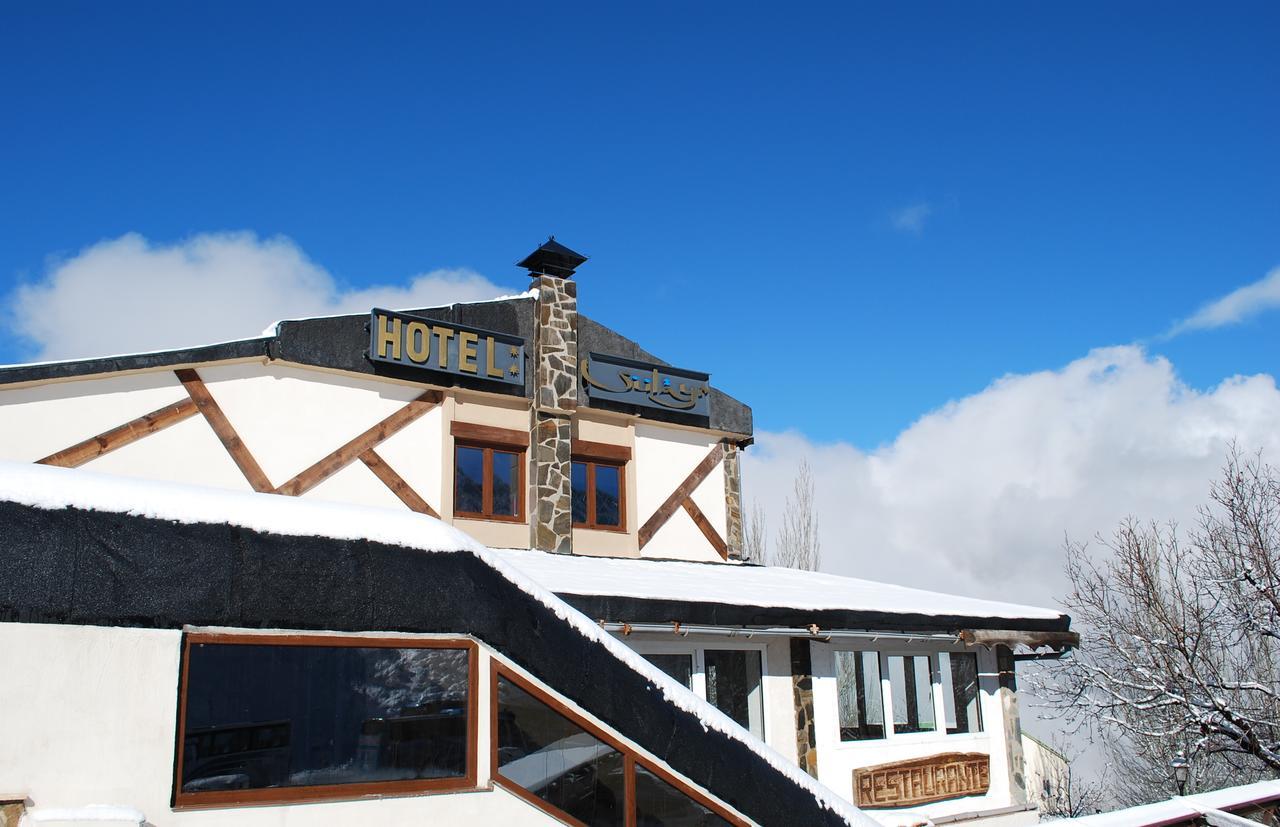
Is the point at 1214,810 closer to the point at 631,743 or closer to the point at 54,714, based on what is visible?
the point at 631,743

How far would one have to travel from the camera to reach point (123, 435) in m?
12.1

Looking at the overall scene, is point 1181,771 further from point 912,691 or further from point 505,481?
point 505,481

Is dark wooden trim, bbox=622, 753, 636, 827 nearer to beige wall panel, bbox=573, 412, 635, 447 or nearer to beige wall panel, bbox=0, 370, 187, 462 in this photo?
beige wall panel, bbox=0, 370, 187, 462

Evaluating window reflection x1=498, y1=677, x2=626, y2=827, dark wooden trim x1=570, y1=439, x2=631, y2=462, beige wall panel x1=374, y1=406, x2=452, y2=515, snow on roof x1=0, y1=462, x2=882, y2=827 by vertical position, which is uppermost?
dark wooden trim x1=570, y1=439, x2=631, y2=462

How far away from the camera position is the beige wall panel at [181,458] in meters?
12.1

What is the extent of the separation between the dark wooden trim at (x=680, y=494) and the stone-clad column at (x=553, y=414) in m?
1.72

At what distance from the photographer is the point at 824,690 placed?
13.2 m

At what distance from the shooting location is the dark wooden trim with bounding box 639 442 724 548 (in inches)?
660

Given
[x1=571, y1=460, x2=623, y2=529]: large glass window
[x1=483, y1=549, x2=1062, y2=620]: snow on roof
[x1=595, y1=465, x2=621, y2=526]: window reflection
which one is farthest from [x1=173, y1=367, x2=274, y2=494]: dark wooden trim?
[x1=595, y1=465, x2=621, y2=526]: window reflection

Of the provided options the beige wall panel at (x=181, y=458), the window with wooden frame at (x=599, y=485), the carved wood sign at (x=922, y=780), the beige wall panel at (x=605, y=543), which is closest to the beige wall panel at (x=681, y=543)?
the beige wall panel at (x=605, y=543)

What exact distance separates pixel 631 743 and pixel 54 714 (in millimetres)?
2598

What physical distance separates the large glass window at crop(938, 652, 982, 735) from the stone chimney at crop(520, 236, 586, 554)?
5989 millimetres

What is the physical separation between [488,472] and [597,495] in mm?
2046

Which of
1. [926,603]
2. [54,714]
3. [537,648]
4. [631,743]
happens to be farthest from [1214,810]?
[54,714]
